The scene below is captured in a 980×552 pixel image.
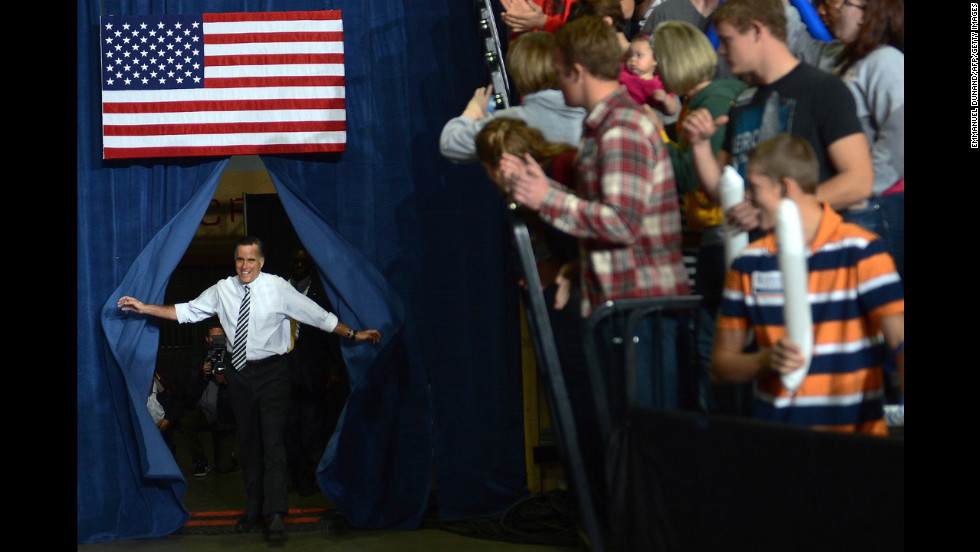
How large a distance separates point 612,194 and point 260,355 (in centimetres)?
364

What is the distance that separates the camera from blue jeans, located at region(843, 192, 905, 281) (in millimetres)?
2344

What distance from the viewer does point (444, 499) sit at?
5.74m

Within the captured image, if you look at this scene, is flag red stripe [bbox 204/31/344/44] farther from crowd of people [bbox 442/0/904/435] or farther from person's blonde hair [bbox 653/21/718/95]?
person's blonde hair [bbox 653/21/718/95]

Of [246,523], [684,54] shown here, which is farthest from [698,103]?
[246,523]

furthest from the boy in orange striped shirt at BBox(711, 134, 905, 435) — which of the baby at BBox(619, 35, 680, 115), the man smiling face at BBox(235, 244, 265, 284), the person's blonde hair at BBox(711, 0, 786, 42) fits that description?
the man smiling face at BBox(235, 244, 265, 284)

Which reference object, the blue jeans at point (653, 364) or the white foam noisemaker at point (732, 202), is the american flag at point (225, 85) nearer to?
the blue jeans at point (653, 364)

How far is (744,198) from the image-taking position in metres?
2.28

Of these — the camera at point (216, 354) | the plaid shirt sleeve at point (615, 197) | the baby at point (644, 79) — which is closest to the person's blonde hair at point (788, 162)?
the plaid shirt sleeve at point (615, 197)

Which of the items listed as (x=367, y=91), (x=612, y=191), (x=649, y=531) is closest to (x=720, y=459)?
(x=649, y=531)

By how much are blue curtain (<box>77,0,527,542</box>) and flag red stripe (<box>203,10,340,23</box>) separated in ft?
0.40

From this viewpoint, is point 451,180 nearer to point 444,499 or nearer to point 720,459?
point 444,499

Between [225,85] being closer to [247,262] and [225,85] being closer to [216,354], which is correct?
[247,262]

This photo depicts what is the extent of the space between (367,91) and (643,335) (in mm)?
3674
